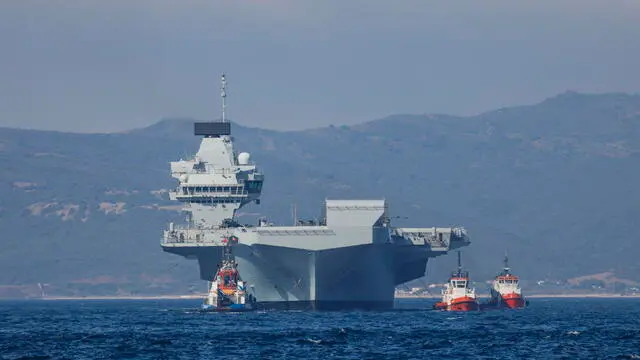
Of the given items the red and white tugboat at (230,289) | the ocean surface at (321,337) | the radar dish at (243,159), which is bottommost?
the ocean surface at (321,337)

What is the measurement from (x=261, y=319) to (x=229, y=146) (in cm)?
2765

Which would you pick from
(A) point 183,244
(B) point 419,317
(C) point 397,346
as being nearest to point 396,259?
(B) point 419,317

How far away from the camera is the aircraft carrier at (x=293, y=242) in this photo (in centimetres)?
10894

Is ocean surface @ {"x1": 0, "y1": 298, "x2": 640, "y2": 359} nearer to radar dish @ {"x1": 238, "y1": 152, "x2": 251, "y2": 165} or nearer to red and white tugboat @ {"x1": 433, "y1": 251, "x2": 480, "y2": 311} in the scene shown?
red and white tugboat @ {"x1": 433, "y1": 251, "x2": 480, "y2": 311}

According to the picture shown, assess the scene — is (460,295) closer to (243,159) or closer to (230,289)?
(243,159)

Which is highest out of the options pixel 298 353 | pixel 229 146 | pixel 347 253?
pixel 229 146

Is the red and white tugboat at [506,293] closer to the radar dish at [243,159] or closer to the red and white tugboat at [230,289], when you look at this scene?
the radar dish at [243,159]

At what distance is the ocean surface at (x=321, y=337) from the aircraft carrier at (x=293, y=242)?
7.39 feet

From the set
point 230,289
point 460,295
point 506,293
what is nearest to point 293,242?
point 230,289

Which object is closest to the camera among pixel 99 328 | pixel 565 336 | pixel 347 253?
pixel 565 336

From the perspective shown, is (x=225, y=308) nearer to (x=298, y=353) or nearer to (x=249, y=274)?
(x=249, y=274)

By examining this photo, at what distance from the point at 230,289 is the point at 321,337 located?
30514 millimetres

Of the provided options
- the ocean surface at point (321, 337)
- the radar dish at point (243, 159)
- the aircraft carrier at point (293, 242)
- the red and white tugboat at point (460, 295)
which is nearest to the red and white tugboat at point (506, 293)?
the red and white tugboat at point (460, 295)

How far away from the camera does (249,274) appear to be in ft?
382
